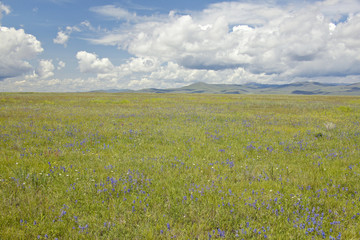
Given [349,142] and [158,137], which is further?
[158,137]

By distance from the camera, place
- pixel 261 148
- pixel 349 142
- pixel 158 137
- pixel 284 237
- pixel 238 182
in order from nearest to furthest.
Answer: pixel 284 237 < pixel 238 182 < pixel 261 148 < pixel 349 142 < pixel 158 137

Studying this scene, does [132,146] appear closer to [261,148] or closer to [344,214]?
[261,148]

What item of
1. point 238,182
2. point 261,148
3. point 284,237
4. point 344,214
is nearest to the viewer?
point 284,237

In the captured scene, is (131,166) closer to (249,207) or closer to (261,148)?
(249,207)

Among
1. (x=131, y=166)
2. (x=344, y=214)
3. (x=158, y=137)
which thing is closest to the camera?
(x=344, y=214)

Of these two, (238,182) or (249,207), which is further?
(238,182)

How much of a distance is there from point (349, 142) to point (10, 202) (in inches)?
524

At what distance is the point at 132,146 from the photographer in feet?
29.7

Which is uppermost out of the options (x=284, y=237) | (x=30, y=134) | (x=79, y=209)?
(x=30, y=134)

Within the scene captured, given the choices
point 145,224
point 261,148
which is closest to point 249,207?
point 145,224

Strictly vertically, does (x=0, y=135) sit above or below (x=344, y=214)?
above

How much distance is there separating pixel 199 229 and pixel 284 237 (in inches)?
59.7

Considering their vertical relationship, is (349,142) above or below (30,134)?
below

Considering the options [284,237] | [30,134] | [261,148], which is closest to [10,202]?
[284,237]
